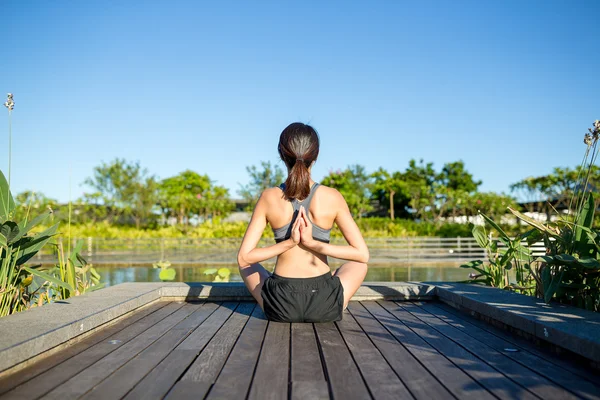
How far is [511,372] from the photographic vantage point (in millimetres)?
1743

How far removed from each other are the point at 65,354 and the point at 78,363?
19 centimetres

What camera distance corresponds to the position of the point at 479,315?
112 inches

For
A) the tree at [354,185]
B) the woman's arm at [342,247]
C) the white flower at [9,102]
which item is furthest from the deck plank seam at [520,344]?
the tree at [354,185]

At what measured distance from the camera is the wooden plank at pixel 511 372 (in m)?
1.51

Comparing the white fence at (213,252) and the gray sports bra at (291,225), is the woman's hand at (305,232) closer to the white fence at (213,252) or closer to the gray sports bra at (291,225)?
the gray sports bra at (291,225)

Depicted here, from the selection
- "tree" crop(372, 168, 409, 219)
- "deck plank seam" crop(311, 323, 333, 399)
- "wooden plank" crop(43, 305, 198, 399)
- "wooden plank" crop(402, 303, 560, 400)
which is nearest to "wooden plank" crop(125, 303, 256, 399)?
"wooden plank" crop(43, 305, 198, 399)

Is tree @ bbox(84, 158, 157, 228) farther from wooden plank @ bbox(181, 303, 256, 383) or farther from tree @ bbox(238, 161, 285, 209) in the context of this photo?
wooden plank @ bbox(181, 303, 256, 383)

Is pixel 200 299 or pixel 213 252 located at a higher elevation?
pixel 200 299

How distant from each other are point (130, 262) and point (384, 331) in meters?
11.5

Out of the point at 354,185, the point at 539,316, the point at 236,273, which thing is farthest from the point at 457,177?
the point at 539,316

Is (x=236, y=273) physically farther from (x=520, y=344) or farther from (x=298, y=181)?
(x=520, y=344)

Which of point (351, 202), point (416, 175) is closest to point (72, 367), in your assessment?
point (351, 202)

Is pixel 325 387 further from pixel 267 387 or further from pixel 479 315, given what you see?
pixel 479 315

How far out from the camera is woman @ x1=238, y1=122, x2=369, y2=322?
248 centimetres
